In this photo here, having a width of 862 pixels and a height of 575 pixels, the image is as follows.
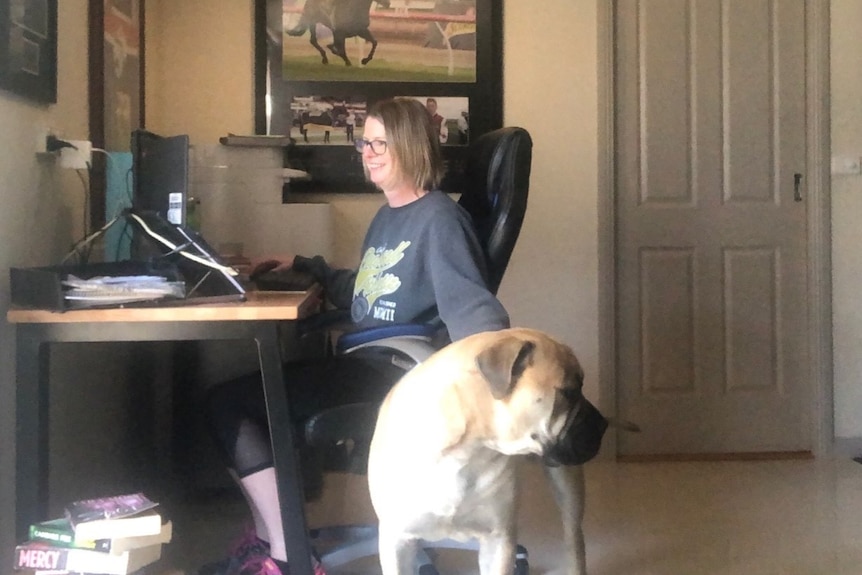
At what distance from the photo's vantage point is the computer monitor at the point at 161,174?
6.38 ft

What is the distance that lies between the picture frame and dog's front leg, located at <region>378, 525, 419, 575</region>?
52.2 inches

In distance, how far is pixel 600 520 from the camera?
8.57 feet

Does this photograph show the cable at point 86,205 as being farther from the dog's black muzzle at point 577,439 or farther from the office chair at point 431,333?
the dog's black muzzle at point 577,439

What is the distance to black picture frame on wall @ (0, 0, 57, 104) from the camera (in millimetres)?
1834

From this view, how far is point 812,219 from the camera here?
334cm

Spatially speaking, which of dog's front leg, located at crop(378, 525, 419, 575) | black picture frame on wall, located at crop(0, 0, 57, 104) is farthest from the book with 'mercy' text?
black picture frame on wall, located at crop(0, 0, 57, 104)

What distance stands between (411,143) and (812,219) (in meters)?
2.02

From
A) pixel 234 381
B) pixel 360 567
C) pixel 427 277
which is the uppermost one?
pixel 427 277

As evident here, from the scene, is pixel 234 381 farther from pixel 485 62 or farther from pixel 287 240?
pixel 485 62

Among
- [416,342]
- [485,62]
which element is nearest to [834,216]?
[485,62]

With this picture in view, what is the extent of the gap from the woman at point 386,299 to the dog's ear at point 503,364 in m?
0.28

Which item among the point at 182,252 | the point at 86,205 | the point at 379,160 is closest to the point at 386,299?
the point at 379,160

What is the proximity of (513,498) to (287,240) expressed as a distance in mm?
1476

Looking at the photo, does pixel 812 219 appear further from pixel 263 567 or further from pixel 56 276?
pixel 56 276
